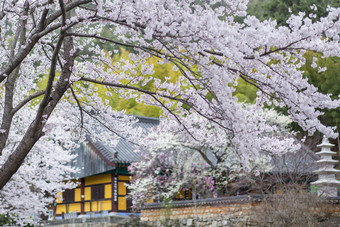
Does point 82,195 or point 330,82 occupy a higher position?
point 330,82

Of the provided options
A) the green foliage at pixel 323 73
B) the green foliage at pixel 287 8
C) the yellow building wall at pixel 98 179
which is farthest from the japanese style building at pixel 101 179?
the green foliage at pixel 287 8

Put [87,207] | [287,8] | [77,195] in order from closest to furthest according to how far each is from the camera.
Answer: [87,207]
[77,195]
[287,8]

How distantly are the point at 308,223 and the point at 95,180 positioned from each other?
12.8 meters

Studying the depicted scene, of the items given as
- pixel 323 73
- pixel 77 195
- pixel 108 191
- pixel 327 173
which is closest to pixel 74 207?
pixel 77 195

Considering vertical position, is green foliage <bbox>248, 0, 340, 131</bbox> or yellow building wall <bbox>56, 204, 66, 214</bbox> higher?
green foliage <bbox>248, 0, 340, 131</bbox>

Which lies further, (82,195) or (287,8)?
(287,8)

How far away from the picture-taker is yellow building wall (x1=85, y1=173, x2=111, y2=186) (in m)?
21.5

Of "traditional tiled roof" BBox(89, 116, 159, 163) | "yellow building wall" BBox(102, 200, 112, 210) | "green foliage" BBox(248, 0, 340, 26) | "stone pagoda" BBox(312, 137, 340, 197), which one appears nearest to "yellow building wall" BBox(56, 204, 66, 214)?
"yellow building wall" BBox(102, 200, 112, 210)

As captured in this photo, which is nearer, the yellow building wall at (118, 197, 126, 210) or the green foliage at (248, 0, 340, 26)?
the yellow building wall at (118, 197, 126, 210)

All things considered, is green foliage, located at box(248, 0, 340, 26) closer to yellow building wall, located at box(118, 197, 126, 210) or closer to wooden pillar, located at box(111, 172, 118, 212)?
wooden pillar, located at box(111, 172, 118, 212)

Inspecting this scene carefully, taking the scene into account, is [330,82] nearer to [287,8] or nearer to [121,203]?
[287,8]

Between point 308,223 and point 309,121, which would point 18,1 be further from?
point 308,223

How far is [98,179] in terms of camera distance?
2212 cm

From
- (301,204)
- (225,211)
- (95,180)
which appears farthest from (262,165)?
(95,180)
